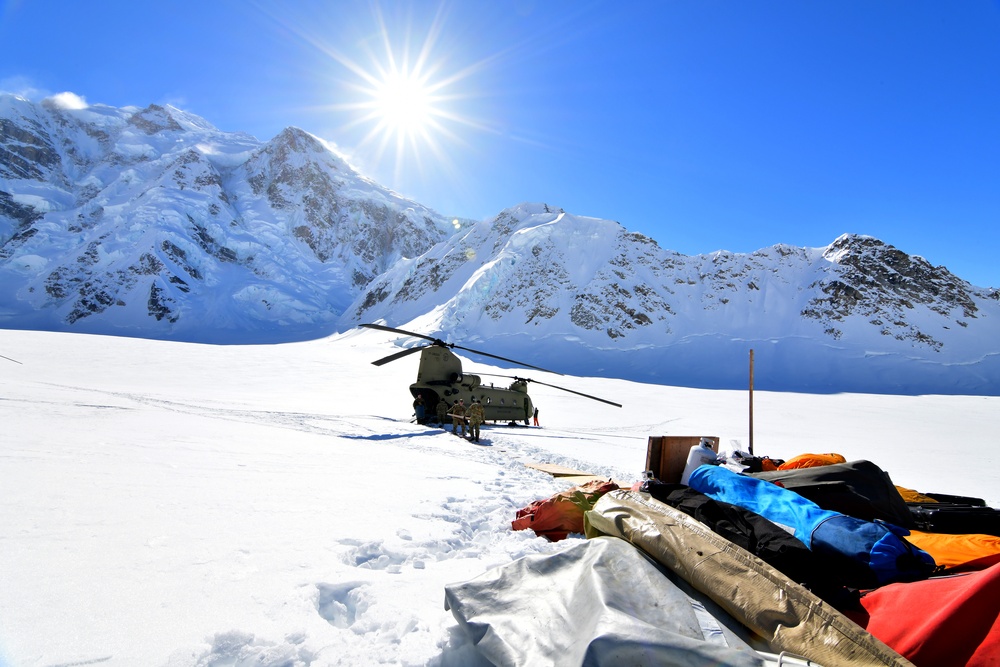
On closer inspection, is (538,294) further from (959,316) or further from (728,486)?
(728,486)

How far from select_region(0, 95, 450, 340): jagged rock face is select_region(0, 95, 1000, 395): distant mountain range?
376mm

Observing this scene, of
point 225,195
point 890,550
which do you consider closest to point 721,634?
point 890,550

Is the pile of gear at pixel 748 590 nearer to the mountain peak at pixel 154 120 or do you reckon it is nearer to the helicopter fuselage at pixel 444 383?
the helicopter fuselage at pixel 444 383

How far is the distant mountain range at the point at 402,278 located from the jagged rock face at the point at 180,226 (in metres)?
0.38

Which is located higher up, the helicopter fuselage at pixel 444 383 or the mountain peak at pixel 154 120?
the mountain peak at pixel 154 120

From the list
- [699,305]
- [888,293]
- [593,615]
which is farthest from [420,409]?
[888,293]

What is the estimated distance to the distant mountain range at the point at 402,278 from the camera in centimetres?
5088

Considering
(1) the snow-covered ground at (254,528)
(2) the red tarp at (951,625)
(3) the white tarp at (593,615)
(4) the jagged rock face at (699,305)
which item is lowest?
(1) the snow-covered ground at (254,528)

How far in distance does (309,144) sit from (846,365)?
407 ft

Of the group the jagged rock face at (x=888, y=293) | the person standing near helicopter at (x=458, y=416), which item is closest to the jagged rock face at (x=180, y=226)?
the person standing near helicopter at (x=458, y=416)

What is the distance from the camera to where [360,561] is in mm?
3449

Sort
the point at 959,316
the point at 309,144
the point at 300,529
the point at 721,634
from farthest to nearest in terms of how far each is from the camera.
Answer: the point at 309,144 < the point at 959,316 < the point at 300,529 < the point at 721,634

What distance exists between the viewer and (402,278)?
7869cm

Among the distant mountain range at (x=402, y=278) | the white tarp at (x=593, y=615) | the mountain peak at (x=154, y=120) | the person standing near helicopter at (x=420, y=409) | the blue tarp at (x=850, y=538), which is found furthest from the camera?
the mountain peak at (x=154, y=120)
